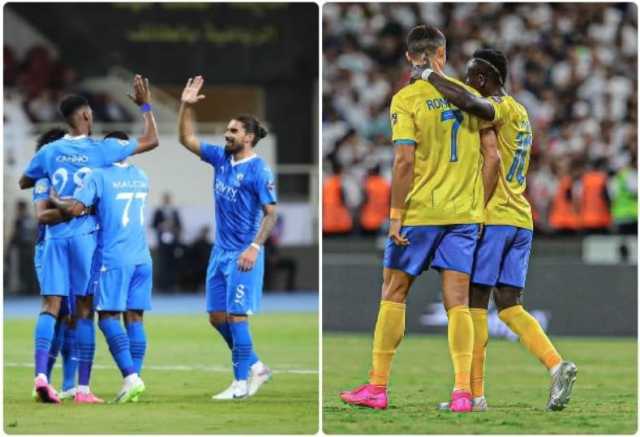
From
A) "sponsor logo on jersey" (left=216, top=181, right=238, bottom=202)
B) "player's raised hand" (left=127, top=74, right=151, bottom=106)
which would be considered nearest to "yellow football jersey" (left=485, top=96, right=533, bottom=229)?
"sponsor logo on jersey" (left=216, top=181, right=238, bottom=202)

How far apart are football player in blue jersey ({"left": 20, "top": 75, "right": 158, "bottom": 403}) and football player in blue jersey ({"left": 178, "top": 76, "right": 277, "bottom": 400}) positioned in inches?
20.2

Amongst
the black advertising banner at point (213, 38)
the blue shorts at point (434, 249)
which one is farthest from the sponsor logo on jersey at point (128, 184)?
the black advertising banner at point (213, 38)

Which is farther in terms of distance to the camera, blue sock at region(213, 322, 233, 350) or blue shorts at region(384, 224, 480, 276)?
blue sock at region(213, 322, 233, 350)

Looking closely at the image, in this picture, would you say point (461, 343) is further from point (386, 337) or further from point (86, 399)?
point (86, 399)

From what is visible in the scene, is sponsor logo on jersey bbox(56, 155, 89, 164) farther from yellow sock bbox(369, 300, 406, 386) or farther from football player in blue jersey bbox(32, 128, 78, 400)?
yellow sock bbox(369, 300, 406, 386)

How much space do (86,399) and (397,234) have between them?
7.35 ft

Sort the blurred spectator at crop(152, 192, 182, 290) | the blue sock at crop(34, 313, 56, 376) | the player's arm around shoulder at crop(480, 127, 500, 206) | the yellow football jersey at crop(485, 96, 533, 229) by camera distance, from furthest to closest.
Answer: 1. the blurred spectator at crop(152, 192, 182, 290)
2. the blue sock at crop(34, 313, 56, 376)
3. the yellow football jersey at crop(485, 96, 533, 229)
4. the player's arm around shoulder at crop(480, 127, 500, 206)

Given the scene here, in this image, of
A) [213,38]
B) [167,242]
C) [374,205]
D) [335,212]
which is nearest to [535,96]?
[374,205]

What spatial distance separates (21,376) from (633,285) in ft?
21.1

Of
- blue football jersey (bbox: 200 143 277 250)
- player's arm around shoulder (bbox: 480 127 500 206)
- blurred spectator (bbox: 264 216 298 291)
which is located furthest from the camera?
blurred spectator (bbox: 264 216 298 291)

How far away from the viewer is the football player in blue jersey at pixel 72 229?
808 centimetres

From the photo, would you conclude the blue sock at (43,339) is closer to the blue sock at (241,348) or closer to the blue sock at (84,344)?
the blue sock at (84,344)

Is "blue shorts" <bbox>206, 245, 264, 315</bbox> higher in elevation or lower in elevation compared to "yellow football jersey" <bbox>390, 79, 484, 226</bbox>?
lower

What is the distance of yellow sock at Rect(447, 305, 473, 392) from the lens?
274 inches
